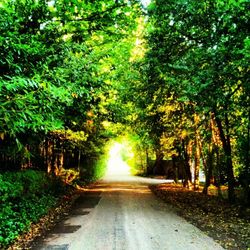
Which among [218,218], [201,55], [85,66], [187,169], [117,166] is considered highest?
[201,55]

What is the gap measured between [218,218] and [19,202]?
25.2 feet

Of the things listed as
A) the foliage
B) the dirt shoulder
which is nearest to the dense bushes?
the dirt shoulder

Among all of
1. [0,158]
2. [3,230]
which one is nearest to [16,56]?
[3,230]

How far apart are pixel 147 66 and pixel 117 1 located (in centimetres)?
447

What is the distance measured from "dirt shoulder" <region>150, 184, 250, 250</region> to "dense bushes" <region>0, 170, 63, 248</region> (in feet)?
19.4

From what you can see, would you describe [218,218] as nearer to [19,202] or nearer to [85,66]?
[19,202]

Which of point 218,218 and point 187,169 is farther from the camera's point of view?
point 187,169

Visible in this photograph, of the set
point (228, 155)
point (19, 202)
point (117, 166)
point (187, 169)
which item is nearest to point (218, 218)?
point (228, 155)

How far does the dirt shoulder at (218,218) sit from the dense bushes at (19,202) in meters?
5.92

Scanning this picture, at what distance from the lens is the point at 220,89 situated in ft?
36.9

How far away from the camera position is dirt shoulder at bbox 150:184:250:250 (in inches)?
369

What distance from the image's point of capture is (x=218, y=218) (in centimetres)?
1280

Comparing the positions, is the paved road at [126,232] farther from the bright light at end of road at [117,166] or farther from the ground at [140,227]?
the bright light at end of road at [117,166]

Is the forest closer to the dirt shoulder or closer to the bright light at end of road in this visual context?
the dirt shoulder
